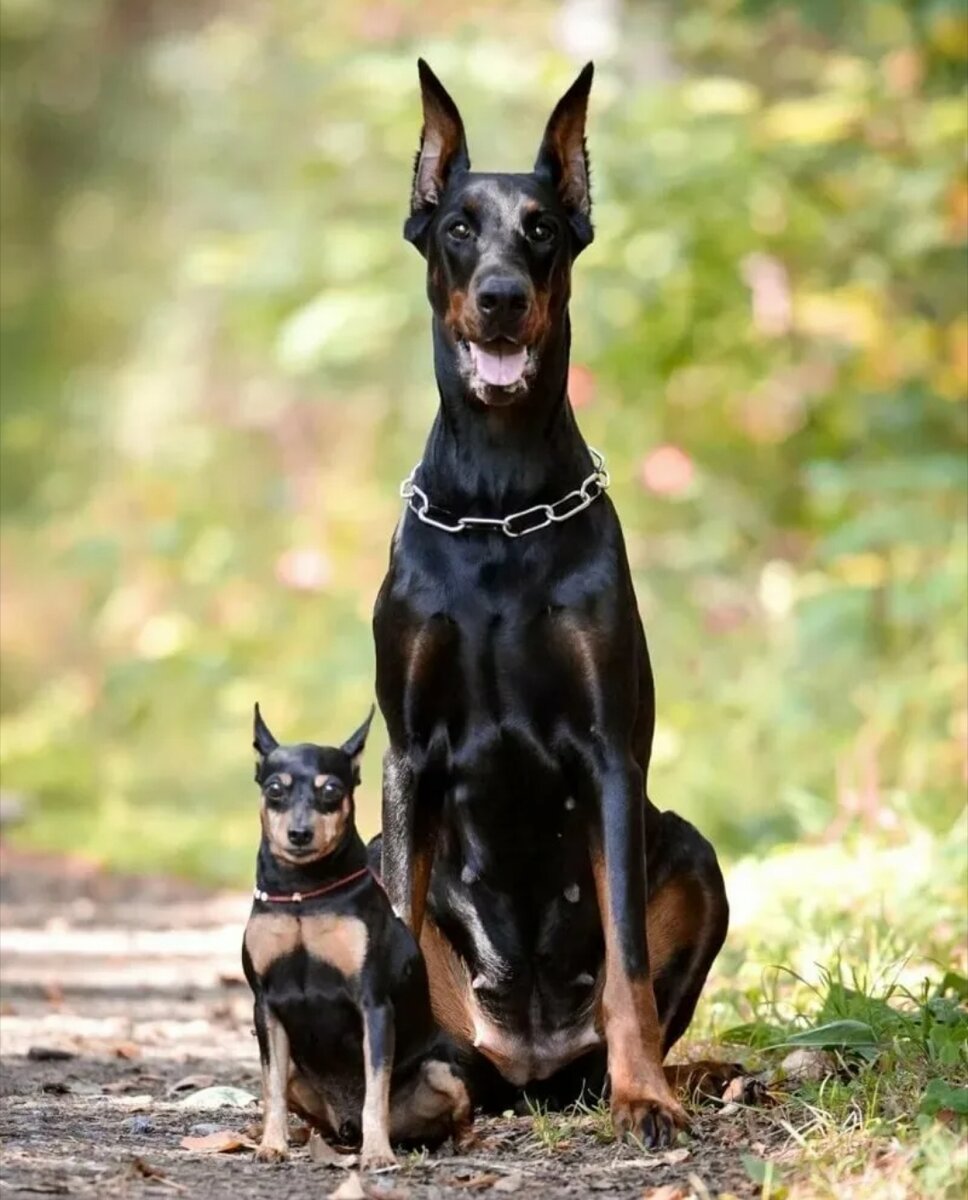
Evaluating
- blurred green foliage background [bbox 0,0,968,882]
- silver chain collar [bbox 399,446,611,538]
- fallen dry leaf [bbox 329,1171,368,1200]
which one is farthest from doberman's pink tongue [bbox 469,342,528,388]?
blurred green foliage background [bbox 0,0,968,882]

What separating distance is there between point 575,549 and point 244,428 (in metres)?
9.37

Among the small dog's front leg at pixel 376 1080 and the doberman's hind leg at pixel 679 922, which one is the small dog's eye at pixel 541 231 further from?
the small dog's front leg at pixel 376 1080

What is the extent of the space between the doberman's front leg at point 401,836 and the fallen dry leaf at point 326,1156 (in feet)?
1.98

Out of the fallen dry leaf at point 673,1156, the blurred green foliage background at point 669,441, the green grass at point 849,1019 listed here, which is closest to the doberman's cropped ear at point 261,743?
the green grass at point 849,1019

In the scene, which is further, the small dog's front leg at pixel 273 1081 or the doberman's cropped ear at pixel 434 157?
the doberman's cropped ear at pixel 434 157

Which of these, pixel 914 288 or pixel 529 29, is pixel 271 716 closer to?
pixel 914 288

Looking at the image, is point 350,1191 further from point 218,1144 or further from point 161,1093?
point 161,1093

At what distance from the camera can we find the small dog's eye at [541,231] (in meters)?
4.43

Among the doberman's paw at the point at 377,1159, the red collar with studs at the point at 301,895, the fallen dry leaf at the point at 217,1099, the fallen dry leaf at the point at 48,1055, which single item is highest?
the red collar with studs at the point at 301,895

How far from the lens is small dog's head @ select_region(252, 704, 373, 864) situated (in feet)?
12.5

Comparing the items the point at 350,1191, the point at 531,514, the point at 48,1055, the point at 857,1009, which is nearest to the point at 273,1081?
the point at 350,1191

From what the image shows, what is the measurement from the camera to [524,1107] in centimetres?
463

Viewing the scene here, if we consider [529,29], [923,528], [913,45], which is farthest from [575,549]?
[529,29]

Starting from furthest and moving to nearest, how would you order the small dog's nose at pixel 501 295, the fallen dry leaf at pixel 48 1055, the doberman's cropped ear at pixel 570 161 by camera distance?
the fallen dry leaf at pixel 48 1055, the doberman's cropped ear at pixel 570 161, the small dog's nose at pixel 501 295
